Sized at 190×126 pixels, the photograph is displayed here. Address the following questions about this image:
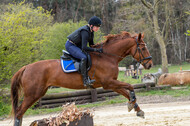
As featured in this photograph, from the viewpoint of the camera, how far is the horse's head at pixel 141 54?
5673 mm

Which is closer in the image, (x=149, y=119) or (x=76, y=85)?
(x=76, y=85)

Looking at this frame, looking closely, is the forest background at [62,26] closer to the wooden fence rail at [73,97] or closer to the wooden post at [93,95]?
the wooden fence rail at [73,97]

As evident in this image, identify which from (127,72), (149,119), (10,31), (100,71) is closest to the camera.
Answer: (100,71)

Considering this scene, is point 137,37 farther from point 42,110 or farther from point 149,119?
point 42,110

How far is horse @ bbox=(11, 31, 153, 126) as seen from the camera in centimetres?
545

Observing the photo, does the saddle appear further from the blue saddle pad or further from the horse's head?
the horse's head

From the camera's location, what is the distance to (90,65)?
5.59 m

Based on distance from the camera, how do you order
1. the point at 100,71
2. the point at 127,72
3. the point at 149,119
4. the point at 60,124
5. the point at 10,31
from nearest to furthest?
the point at 60,124, the point at 100,71, the point at 149,119, the point at 10,31, the point at 127,72

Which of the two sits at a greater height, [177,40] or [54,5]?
[54,5]

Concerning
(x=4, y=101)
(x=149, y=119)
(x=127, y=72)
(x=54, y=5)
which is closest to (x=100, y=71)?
(x=149, y=119)

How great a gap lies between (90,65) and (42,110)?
556cm

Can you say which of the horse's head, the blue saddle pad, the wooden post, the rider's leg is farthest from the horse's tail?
the wooden post

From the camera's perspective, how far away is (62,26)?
2130 centimetres

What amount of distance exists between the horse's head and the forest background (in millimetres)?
3467
